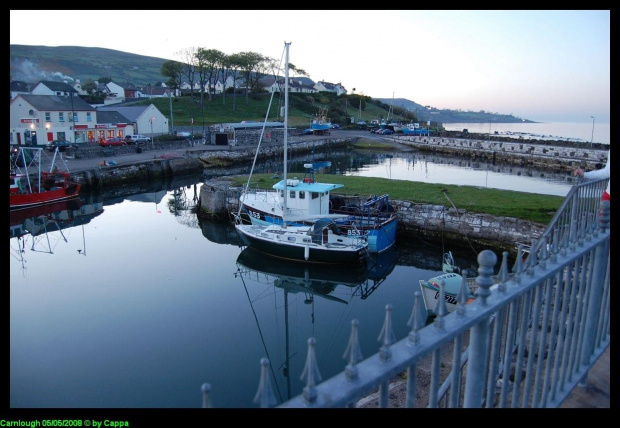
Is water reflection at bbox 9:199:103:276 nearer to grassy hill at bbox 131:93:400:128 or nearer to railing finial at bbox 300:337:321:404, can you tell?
railing finial at bbox 300:337:321:404

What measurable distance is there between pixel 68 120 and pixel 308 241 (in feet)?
144

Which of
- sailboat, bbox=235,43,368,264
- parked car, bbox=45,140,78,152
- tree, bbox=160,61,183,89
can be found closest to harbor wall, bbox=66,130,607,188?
parked car, bbox=45,140,78,152

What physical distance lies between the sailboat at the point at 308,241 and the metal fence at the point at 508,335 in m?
13.7

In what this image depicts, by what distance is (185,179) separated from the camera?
4112 cm

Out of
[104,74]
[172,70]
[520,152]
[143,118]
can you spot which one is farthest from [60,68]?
[520,152]

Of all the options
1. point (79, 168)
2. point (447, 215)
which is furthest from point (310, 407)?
point (79, 168)

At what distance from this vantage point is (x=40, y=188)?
101 ft

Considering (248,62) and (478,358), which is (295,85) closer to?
(248,62)

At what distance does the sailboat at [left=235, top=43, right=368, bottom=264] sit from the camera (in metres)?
18.1

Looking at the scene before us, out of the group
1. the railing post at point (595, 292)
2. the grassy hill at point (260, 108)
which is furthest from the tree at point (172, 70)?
the railing post at point (595, 292)

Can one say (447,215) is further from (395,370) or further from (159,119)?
(159,119)

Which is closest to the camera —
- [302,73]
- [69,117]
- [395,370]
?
[395,370]

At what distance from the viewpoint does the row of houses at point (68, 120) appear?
47.0 meters
